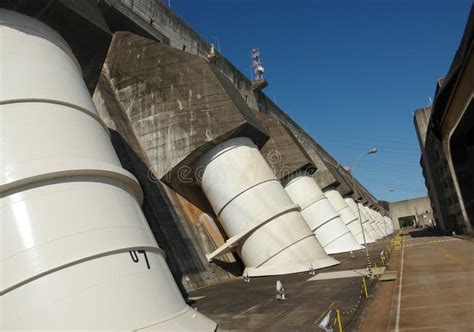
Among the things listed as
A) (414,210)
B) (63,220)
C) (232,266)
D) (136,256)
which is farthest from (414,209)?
(63,220)

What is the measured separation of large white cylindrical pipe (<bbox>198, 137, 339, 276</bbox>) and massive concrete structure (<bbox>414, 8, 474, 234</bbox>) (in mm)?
19437

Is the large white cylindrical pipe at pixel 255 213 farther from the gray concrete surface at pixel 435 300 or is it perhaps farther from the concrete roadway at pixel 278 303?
Result: the gray concrete surface at pixel 435 300

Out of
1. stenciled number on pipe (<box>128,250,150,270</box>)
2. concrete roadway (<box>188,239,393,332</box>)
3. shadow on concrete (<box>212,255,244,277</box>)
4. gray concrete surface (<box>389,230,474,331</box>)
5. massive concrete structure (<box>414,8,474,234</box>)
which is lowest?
gray concrete surface (<box>389,230,474,331</box>)

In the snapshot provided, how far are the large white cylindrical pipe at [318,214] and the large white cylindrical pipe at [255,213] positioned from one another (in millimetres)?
12578

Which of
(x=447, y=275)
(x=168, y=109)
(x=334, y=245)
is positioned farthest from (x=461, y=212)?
(x=168, y=109)

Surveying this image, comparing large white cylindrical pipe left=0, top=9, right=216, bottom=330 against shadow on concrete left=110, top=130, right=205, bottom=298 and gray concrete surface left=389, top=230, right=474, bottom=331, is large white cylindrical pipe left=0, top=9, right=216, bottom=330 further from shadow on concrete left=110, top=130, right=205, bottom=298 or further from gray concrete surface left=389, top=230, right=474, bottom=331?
shadow on concrete left=110, top=130, right=205, bottom=298

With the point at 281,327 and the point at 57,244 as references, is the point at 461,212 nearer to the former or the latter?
the point at 281,327

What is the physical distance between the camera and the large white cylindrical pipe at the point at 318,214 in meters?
34.2

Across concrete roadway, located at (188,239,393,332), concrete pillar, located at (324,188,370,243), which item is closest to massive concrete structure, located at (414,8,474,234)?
concrete pillar, located at (324,188,370,243)

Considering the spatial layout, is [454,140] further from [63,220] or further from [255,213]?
[63,220]

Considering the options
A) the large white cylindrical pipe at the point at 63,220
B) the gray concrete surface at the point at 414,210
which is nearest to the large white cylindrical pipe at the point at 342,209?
the large white cylindrical pipe at the point at 63,220

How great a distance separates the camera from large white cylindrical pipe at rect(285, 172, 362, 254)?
3416 cm

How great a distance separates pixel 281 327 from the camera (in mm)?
9391

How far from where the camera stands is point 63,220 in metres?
7.33
